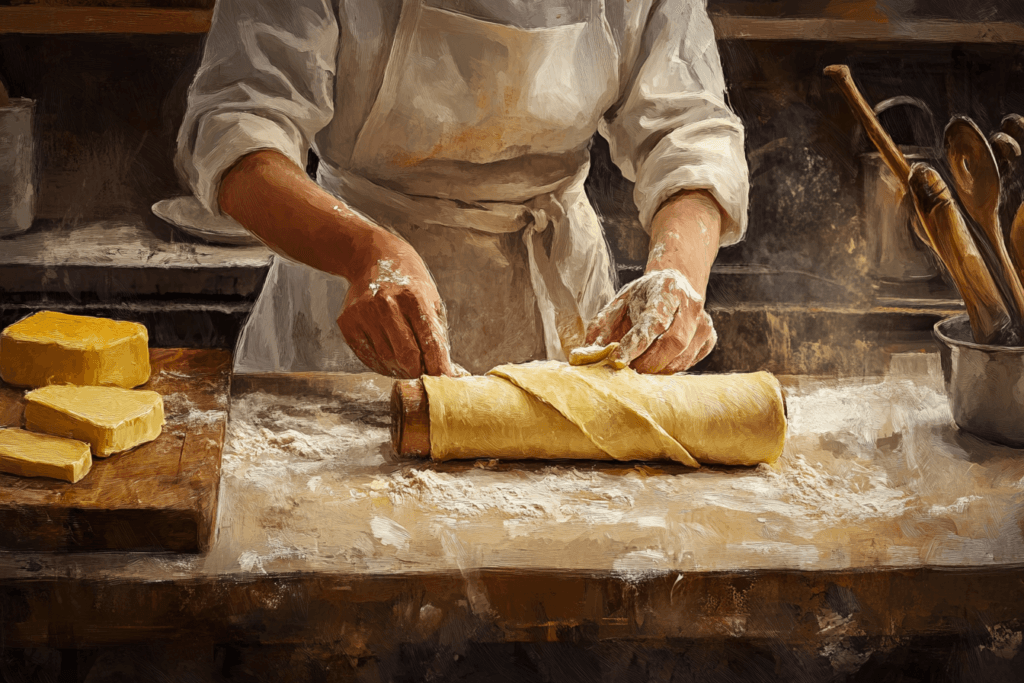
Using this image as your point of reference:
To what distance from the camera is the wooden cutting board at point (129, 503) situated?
738mm

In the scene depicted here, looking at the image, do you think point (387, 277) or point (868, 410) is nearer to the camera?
point (387, 277)

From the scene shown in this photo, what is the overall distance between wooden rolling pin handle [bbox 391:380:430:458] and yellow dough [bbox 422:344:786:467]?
12mm

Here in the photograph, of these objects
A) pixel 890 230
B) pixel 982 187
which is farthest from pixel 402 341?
pixel 890 230

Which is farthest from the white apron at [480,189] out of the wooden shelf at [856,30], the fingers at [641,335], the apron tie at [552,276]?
the wooden shelf at [856,30]

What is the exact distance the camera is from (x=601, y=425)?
960 millimetres

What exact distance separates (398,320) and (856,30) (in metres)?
1.92

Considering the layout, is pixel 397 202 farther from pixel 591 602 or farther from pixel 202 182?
pixel 591 602

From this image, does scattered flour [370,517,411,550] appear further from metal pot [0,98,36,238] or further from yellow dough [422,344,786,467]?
metal pot [0,98,36,238]

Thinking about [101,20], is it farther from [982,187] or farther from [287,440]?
[982,187]

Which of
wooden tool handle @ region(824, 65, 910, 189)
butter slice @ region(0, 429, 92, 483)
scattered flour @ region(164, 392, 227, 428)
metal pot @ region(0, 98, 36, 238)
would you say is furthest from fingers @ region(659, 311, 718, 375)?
metal pot @ region(0, 98, 36, 238)

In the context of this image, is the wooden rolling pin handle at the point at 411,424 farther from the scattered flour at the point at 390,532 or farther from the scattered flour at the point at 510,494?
the scattered flour at the point at 390,532

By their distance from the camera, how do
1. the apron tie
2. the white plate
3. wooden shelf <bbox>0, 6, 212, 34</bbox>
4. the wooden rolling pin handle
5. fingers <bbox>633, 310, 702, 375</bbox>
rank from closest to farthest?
the wooden rolling pin handle < fingers <bbox>633, 310, 702, 375</bbox> < the apron tie < wooden shelf <bbox>0, 6, 212, 34</bbox> < the white plate

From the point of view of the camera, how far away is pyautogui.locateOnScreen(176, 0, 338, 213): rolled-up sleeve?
1.20 meters

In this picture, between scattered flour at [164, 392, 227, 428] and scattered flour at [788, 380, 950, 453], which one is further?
scattered flour at [788, 380, 950, 453]
